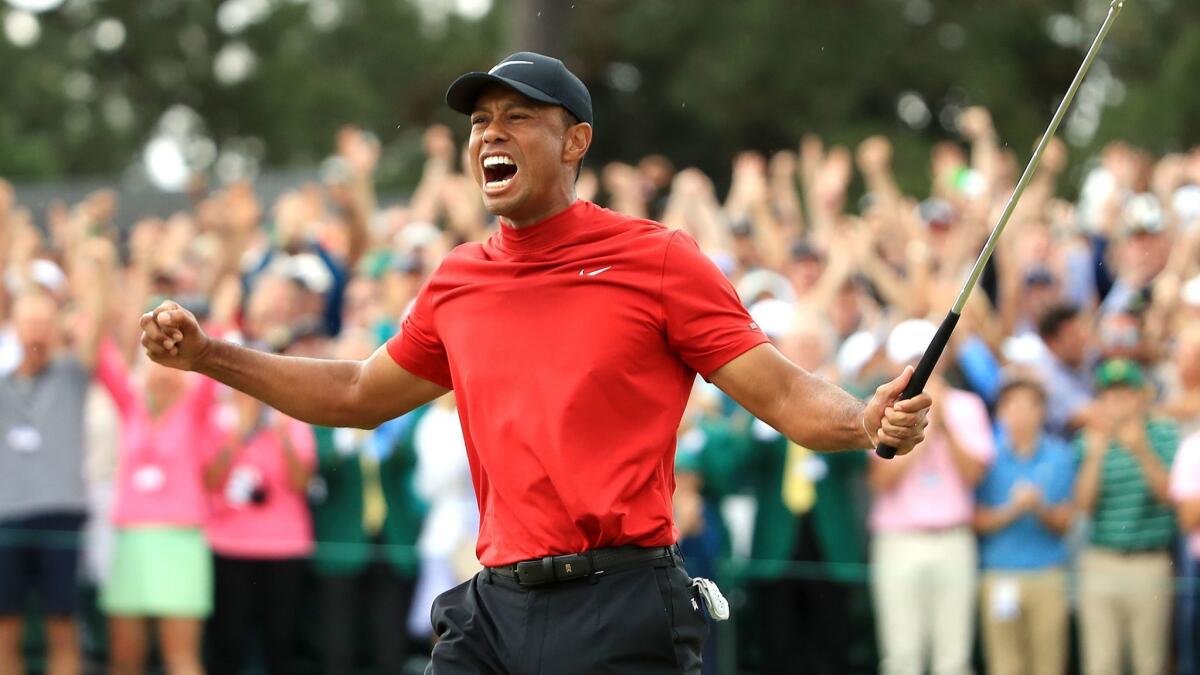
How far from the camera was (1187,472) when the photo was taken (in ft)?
31.9

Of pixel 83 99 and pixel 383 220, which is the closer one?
pixel 383 220

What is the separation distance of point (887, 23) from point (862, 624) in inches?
994

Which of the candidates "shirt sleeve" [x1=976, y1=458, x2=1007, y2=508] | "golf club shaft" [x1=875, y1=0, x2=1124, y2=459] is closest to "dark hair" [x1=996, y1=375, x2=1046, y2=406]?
"shirt sleeve" [x1=976, y1=458, x2=1007, y2=508]

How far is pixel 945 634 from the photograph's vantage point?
32.9ft

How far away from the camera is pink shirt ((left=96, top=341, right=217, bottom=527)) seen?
10875mm

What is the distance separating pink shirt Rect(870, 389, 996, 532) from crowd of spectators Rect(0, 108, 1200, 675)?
13 millimetres

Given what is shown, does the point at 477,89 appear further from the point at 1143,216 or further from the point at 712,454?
the point at 1143,216

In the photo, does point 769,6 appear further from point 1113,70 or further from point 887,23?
point 1113,70

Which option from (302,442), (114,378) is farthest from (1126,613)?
(114,378)

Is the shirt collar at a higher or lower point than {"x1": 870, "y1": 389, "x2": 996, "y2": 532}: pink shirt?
higher

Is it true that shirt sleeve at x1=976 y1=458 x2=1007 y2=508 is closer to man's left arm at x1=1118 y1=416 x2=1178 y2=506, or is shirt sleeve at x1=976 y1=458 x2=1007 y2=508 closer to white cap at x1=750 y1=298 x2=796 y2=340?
man's left arm at x1=1118 y1=416 x2=1178 y2=506

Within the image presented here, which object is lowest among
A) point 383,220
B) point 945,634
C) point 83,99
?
point 945,634

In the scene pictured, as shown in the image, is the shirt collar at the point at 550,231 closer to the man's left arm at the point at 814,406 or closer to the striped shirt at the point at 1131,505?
the man's left arm at the point at 814,406

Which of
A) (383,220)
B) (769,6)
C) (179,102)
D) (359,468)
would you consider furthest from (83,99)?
(359,468)
